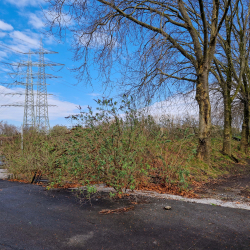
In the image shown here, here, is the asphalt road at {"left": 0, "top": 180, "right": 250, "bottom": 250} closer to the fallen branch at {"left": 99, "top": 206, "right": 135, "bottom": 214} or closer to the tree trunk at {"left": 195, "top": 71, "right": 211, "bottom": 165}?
the fallen branch at {"left": 99, "top": 206, "right": 135, "bottom": 214}

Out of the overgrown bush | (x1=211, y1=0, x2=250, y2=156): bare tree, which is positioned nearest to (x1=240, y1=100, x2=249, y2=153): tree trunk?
(x1=211, y1=0, x2=250, y2=156): bare tree

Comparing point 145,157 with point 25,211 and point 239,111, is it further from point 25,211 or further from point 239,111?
point 239,111

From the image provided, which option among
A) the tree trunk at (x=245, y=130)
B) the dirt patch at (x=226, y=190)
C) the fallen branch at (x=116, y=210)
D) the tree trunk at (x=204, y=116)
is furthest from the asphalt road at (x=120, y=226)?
the tree trunk at (x=245, y=130)

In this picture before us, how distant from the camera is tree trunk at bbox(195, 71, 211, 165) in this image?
11500 millimetres

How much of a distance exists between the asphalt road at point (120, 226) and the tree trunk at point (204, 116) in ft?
20.4

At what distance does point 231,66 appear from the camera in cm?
1564

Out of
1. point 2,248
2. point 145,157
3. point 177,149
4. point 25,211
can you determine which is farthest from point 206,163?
point 2,248

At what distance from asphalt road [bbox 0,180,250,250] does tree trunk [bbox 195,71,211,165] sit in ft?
20.4

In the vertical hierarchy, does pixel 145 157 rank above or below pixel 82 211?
above

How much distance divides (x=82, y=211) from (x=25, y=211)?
1383mm

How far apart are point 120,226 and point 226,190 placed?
5.40m

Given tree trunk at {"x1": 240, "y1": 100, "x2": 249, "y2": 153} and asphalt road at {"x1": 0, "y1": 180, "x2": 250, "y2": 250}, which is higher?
tree trunk at {"x1": 240, "y1": 100, "x2": 249, "y2": 153}

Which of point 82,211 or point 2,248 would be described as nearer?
point 2,248

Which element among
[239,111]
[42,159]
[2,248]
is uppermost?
[239,111]
